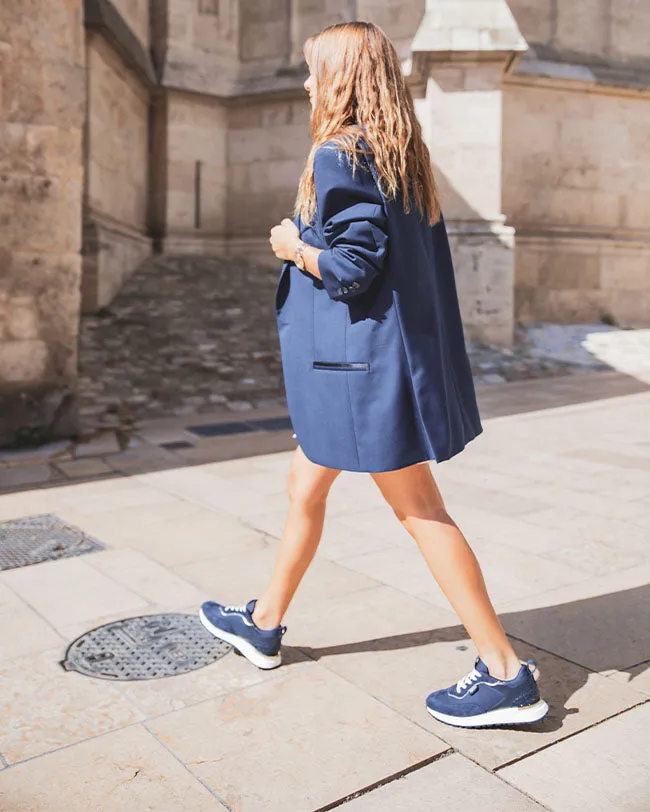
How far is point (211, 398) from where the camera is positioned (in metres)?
9.51

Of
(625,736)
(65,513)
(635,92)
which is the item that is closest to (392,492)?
(625,736)

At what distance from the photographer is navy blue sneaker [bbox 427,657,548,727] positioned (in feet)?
8.03

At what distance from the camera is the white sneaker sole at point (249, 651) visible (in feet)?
9.48

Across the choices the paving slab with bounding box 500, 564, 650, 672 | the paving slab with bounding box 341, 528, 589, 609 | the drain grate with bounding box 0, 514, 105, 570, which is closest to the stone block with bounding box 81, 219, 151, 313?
the drain grate with bounding box 0, 514, 105, 570

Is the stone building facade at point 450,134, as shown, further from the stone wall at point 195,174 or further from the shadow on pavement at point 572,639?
the shadow on pavement at point 572,639

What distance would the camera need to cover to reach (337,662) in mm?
2955

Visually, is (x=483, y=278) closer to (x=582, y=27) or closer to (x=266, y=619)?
(x=582, y=27)

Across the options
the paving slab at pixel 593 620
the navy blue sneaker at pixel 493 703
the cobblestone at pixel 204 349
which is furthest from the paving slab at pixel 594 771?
the cobblestone at pixel 204 349

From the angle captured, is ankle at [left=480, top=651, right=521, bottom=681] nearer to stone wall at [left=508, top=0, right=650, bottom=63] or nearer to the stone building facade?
the stone building facade

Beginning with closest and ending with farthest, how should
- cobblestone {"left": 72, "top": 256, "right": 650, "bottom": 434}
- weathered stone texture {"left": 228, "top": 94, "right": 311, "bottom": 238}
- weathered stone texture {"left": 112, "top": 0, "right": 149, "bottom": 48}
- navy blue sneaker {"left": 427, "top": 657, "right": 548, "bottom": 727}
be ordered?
1. navy blue sneaker {"left": 427, "top": 657, "right": 548, "bottom": 727}
2. cobblestone {"left": 72, "top": 256, "right": 650, "bottom": 434}
3. weathered stone texture {"left": 112, "top": 0, "right": 149, "bottom": 48}
4. weathered stone texture {"left": 228, "top": 94, "right": 311, "bottom": 238}

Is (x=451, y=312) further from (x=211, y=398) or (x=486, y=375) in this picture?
(x=486, y=375)

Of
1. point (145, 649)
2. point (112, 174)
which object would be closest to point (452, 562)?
point (145, 649)

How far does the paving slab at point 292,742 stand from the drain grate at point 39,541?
1.82 metres

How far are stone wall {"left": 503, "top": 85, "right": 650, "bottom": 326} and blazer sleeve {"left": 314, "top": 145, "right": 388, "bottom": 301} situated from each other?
14.2 metres
